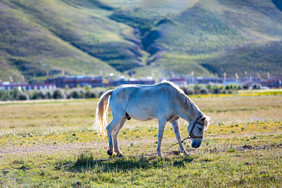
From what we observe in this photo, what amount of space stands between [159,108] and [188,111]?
3.44ft

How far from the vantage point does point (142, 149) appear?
13648mm

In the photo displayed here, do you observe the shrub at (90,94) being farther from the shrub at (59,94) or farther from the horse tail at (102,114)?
the horse tail at (102,114)

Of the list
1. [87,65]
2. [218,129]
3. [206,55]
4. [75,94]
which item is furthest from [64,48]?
[218,129]

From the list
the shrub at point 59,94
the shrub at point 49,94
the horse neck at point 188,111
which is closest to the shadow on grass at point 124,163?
the horse neck at point 188,111

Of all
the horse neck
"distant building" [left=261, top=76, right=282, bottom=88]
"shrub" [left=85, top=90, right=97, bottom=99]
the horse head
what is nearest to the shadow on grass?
the horse head

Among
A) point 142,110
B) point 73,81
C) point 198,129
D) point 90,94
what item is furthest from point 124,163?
point 73,81

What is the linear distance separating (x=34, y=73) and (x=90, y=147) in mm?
155466

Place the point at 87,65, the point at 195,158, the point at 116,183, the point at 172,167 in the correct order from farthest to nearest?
the point at 87,65 → the point at 195,158 → the point at 172,167 → the point at 116,183

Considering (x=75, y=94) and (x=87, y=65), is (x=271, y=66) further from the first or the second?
(x=87, y=65)

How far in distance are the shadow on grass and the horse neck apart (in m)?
1.46

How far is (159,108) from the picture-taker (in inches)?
476

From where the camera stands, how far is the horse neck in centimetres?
1199

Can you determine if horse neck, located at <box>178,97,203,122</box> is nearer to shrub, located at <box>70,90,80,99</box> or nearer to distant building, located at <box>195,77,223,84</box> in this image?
shrub, located at <box>70,90,80,99</box>

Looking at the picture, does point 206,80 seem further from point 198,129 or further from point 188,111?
point 198,129
